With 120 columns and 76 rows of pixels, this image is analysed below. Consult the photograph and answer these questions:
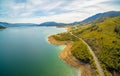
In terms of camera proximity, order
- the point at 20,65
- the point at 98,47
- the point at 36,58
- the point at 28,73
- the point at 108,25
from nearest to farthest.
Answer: the point at 28,73 < the point at 20,65 < the point at 36,58 < the point at 98,47 < the point at 108,25

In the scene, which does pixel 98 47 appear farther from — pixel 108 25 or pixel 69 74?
pixel 108 25

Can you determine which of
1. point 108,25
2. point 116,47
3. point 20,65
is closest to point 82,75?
point 20,65

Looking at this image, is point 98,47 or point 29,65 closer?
point 29,65

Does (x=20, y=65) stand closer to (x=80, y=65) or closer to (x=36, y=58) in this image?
(x=36, y=58)

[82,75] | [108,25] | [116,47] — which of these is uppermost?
[108,25]

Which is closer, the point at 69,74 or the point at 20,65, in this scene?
the point at 69,74

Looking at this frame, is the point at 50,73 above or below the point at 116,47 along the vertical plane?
below

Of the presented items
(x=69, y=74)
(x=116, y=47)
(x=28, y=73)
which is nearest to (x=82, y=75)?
(x=69, y=74)

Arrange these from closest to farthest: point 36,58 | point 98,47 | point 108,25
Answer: point 36,58, point 98,47, point 108,25

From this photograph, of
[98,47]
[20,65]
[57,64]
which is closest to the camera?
[20,65]

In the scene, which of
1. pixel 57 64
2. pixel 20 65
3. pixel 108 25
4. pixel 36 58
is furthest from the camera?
pixel 108 25
